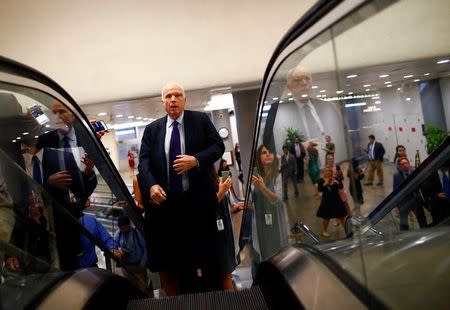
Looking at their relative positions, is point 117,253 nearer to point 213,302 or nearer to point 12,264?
point 213,302

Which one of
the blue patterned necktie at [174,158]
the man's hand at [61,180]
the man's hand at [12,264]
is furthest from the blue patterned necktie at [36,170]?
the blue patterned necktie at [174,158]

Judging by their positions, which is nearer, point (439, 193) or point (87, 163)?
point (439, 193)

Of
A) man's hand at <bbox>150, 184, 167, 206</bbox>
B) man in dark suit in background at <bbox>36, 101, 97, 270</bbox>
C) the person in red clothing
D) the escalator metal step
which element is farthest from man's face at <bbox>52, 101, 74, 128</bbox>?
the person in red clothing

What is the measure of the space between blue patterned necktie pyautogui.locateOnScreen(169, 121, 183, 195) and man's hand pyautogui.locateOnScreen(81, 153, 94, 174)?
750 mm

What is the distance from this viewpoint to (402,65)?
5.95 feet

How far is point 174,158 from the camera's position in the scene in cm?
358

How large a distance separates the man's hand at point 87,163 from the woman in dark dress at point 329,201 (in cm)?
183

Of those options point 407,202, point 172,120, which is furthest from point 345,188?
point 172,120

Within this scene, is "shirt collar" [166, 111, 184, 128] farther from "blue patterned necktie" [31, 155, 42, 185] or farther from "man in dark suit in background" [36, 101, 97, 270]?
"blue patterned necktie" [31, 155, 42, 185]

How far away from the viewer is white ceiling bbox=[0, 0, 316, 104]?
417 cm

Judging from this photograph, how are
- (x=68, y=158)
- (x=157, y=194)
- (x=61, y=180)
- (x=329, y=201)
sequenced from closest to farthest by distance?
(x=329, y=201), (x=61, y=180), (x=68, y=158), (x=157, y=194)

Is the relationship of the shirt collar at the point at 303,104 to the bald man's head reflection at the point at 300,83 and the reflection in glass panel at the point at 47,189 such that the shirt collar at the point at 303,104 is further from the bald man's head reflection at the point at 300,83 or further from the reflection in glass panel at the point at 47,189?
the reflection in glass panel at the point at 47,189

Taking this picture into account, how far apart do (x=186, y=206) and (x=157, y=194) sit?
305mm

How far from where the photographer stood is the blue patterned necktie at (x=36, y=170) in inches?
81.2
